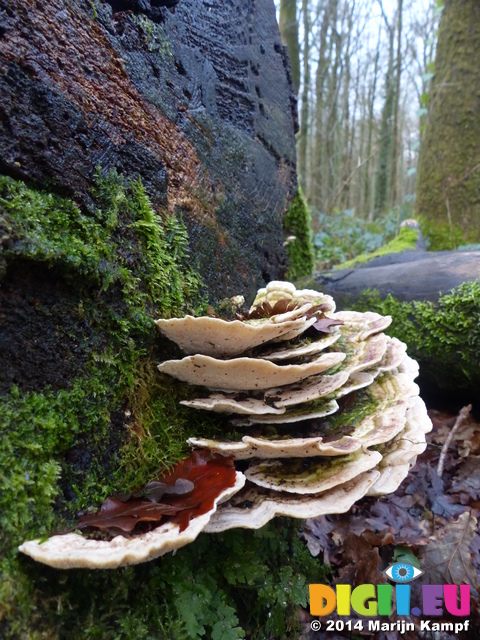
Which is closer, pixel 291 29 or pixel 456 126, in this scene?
pixel 456 126

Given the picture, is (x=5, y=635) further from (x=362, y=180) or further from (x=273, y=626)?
(x=362, y=180)

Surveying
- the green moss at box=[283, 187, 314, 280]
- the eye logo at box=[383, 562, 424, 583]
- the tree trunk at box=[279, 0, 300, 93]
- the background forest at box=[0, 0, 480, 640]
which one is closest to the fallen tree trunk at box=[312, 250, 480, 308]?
the green moss at box=[283, 187, 314, 280]

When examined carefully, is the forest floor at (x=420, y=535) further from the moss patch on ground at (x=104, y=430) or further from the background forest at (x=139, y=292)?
the moss patch on ground at (x=104, y=430)

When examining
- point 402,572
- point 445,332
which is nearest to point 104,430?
point 402,572

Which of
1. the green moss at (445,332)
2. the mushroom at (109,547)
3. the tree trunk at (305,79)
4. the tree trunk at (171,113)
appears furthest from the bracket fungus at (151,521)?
the tree trunk at (305,79)

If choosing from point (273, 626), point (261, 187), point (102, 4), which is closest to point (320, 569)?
point (273, 626)

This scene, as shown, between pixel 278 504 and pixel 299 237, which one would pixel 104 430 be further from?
pixel 299 237
